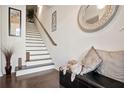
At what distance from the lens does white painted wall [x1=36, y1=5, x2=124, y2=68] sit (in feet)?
6.54

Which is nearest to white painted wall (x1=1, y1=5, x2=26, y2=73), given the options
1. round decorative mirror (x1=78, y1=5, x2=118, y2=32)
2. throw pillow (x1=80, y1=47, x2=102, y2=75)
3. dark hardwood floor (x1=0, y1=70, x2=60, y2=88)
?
dark hardwood floor (x1=0, y1=70, x2=60, y2=88)

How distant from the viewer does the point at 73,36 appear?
2881mm

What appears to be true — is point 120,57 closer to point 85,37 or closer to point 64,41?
point 85,37

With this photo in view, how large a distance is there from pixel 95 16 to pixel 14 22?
2.13 metres

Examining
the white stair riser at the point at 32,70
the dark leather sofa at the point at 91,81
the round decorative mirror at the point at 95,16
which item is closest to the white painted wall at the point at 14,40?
the white stair riser at the point at 32,70

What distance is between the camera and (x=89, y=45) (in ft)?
8.19

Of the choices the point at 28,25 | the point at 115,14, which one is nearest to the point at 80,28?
the point at 115,14

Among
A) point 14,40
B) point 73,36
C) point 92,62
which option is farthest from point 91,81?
point 14,40

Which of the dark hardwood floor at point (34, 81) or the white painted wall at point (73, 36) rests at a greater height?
the white painted wall at point (73, 36)

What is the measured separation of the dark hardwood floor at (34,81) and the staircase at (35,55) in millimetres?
212

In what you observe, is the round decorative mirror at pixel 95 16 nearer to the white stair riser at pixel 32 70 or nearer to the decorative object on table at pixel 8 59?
the white stair riser at pixel 32 70

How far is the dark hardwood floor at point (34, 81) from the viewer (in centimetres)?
248

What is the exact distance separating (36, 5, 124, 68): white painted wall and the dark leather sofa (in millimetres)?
484

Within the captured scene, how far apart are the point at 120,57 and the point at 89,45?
30.4 inches
